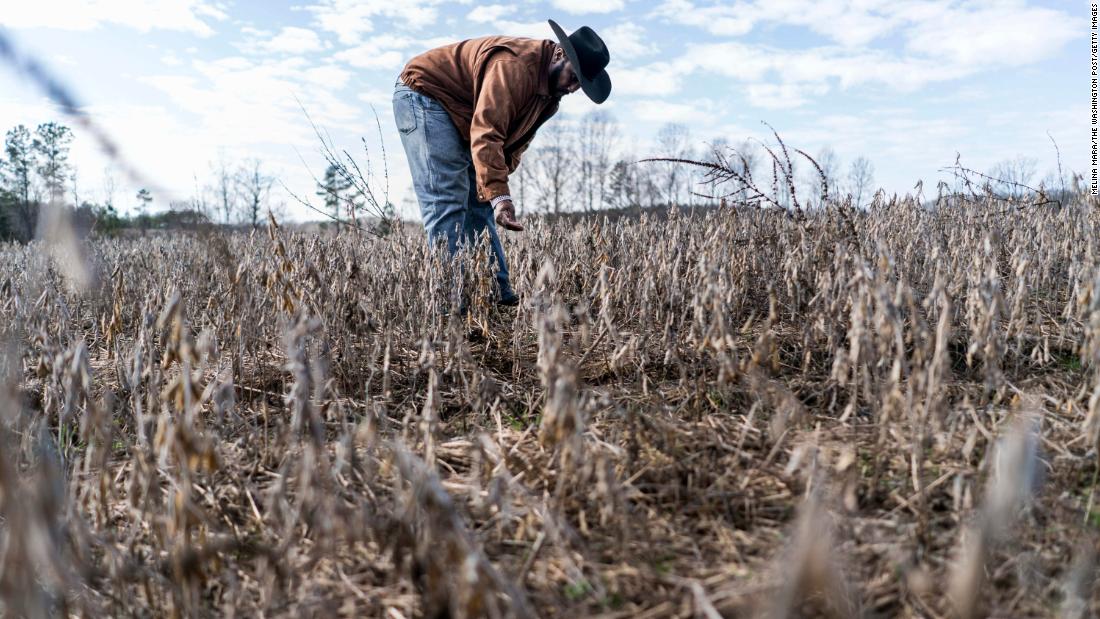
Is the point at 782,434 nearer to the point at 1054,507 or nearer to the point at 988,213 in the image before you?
the point at 1054,507

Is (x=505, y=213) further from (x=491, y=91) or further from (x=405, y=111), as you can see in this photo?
(x=405, y=111)

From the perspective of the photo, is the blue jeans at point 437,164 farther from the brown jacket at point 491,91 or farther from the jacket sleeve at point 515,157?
the jacket sleeve at point 515,157

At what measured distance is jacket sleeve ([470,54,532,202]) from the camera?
3.49 metres

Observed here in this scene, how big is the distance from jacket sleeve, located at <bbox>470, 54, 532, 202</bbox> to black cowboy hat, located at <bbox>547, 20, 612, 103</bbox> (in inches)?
10.3

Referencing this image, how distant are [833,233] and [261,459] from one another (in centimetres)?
227

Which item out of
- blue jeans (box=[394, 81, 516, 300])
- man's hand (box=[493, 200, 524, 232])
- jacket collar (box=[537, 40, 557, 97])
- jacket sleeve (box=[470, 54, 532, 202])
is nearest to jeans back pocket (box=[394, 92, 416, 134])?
blue jeans (box=[394, 81, 516, 300])

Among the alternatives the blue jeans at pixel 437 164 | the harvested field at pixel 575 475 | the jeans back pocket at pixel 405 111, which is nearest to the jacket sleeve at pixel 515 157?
the blue jeans at pixel 437 164

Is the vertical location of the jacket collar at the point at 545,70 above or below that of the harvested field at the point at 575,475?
above

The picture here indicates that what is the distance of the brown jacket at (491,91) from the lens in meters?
3.51

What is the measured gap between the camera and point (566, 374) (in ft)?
4.94

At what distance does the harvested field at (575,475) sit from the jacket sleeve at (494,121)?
740 mm

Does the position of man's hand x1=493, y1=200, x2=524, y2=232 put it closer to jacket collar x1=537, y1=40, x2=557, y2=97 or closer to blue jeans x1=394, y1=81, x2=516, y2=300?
blue jeans x1=394, y1=81, x2=516, y2=300

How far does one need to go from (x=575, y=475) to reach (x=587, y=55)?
266 centimetres

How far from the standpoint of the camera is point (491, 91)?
3.54 metres
